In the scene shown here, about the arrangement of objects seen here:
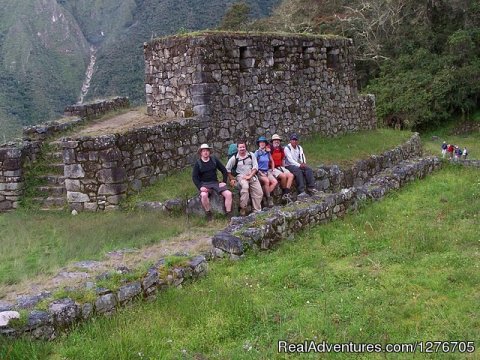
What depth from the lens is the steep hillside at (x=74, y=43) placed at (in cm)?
3662

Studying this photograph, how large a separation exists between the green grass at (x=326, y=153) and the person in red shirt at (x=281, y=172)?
1625mm

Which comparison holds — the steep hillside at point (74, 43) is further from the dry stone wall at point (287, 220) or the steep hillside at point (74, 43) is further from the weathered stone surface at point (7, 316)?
the weathered stone surface at point (7, 316)

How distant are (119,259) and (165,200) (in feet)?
8.24

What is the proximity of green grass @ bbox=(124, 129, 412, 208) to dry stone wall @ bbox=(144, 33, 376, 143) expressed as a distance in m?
0.52

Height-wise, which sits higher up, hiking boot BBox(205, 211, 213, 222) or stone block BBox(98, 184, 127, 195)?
stone block BBox(98, 184, 127, 195)

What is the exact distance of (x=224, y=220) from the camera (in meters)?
9.06

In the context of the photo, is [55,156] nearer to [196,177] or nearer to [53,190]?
[53,190]

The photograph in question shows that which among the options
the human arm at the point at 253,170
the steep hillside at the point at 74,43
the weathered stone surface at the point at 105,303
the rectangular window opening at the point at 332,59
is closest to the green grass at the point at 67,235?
the human arm at the point at 253,170

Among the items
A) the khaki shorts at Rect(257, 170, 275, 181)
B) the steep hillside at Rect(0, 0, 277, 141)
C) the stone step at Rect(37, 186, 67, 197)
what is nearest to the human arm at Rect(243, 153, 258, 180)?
the khaki shorts at Rect(257, 170, 275, 181)

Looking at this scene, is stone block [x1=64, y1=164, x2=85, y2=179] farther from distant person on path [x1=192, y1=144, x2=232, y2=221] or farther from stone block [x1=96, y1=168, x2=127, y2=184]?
distant person on path [x1=192, y1=144, x2=232, y2=221]

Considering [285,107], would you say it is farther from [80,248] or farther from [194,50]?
[80,248]

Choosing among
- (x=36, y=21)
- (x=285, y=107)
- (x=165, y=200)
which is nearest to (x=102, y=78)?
(x=36, y=21)

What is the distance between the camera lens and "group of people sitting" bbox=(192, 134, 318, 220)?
9250 millimetres

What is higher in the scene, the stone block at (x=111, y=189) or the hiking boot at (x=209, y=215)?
the stone block at (x=111, y=189)
